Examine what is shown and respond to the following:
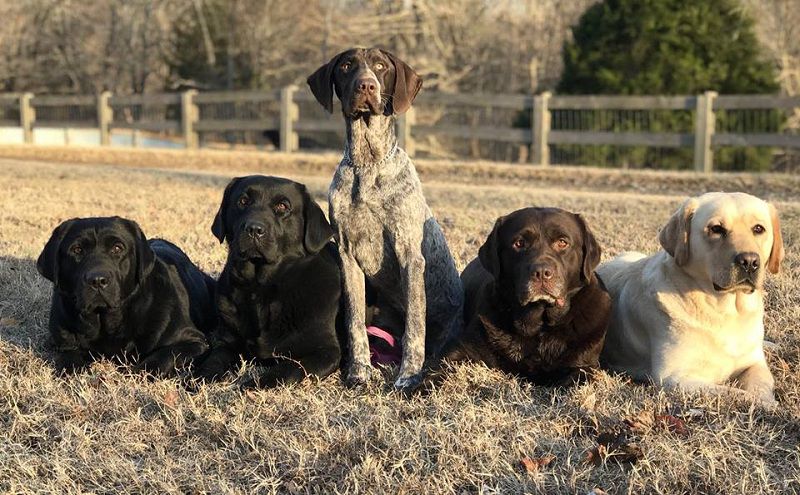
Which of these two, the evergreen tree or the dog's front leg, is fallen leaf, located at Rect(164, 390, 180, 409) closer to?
the dog's front leg

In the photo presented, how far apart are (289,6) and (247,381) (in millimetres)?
32622

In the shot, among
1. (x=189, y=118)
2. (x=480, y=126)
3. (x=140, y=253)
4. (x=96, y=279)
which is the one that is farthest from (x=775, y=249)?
(x=189, y=118)

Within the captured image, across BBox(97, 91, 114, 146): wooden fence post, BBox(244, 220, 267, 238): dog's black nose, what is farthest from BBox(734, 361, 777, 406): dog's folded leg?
BBox(97, 91, 114, 146): wooden fence post

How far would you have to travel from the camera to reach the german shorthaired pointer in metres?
4.75

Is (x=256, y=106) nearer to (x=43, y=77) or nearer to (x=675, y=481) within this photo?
(x=43, y=77)

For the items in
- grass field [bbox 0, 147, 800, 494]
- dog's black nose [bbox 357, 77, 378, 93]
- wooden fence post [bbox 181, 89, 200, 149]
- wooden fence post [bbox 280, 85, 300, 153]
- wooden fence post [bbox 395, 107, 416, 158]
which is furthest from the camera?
wooden fence post [bbox 181, 89, 200, 149]

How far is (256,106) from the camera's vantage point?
26.4 m

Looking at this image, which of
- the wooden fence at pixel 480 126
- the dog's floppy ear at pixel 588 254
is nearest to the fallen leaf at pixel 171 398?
the dog's floppy ear at pixel 588 254

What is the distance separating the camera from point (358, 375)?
4598 millimetres

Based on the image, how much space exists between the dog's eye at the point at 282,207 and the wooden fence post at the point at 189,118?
21.5 metres

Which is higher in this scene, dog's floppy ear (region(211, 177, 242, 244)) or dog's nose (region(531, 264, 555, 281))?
dog's floppy ear (region(211, 177, 242, 244))

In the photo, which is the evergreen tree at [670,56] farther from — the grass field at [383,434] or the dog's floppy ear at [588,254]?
the dog's floppy ear at [588,254]

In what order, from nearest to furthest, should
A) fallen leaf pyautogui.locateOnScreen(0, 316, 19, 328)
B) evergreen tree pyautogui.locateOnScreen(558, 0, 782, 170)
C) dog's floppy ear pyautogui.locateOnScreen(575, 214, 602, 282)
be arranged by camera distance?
dog's floppy ear pyautogui.locateOnScreen(575, 214, 602, 282), fallen leaf pyautogui.locateOnScreen(0, 316, 19, 328), evergreen tree pyautogui.locateOnScreen(558, 0, 782, 170)

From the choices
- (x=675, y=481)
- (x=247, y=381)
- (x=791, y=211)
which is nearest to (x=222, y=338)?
(x=247, y=381)
